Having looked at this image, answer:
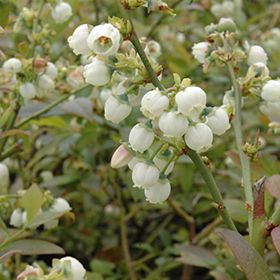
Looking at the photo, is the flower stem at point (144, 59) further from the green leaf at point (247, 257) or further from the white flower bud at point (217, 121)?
the green leaf at point (247, 257)

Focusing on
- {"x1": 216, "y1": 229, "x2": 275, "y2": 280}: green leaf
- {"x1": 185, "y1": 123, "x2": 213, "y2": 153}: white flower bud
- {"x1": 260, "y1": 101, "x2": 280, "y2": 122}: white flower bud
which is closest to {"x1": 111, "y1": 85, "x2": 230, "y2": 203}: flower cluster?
{"x1": 185, "y1": 123, "x2": 213, "y2": 153}: white flower bud

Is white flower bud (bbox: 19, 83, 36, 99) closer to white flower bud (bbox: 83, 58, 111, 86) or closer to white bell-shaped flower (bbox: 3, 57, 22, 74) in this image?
white bell-shaped flower (bbox: 3, 57, 22, 74)

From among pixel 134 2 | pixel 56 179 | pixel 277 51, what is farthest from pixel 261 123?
pixel 134 2

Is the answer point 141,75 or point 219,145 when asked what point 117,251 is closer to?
point 219,145

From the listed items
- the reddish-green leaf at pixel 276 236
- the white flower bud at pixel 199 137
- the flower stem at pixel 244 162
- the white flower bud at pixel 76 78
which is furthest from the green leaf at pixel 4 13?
the reddish-green leaf at pixel 276 236

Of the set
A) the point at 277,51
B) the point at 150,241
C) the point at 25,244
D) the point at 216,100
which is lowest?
the point at 150,241

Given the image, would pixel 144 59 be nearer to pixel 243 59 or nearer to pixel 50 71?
pixel 243 59
